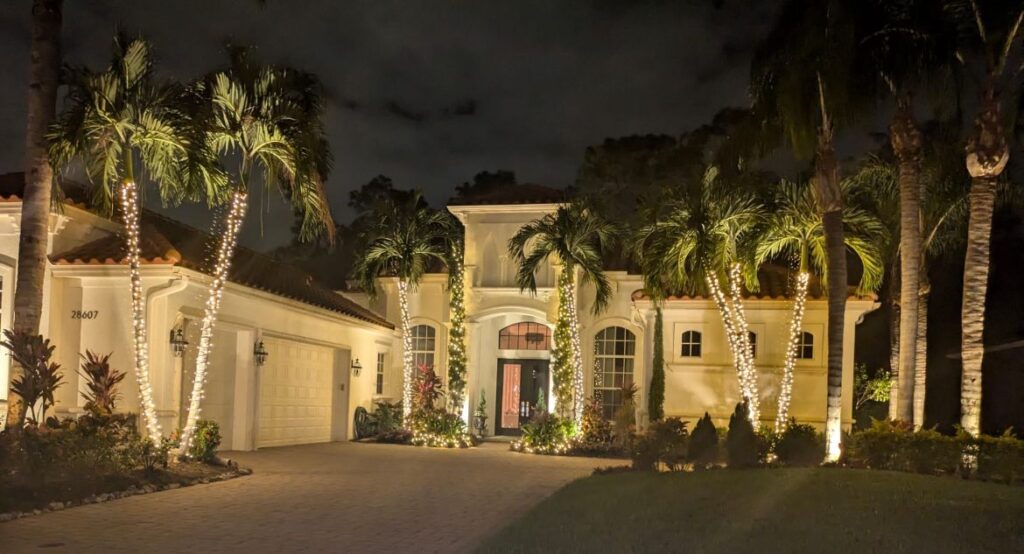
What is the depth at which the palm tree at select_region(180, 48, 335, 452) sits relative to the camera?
14820 millimetres

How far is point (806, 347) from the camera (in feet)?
75.5

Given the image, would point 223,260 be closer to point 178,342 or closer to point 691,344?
point 178,342

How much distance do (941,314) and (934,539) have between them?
19696 mm

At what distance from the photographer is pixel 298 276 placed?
25281 millimetres

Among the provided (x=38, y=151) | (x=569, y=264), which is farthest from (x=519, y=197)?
(x=38, y=151)

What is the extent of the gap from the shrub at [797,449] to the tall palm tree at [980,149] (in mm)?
2419

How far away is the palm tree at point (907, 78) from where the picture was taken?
1554 centimetres

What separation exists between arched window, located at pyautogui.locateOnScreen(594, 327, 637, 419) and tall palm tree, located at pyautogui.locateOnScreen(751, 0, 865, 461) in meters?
9.15

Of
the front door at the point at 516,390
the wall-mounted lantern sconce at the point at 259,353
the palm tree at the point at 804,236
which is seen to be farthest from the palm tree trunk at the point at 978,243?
the wall-mounted lantern sconce at the point at 259,353

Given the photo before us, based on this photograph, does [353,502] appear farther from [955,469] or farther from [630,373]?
[630,373]

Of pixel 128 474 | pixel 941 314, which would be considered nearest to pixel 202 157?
pixel 128 474

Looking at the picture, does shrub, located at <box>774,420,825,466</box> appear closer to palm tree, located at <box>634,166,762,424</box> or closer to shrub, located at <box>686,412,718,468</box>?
shrub, located at <box>686,412,718,468</box>

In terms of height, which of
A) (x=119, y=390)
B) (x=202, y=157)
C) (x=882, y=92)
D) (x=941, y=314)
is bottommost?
(x=119, y=390)

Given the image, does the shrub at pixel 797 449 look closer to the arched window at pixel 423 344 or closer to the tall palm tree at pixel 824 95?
the tall palm tree at pixel 824 95
